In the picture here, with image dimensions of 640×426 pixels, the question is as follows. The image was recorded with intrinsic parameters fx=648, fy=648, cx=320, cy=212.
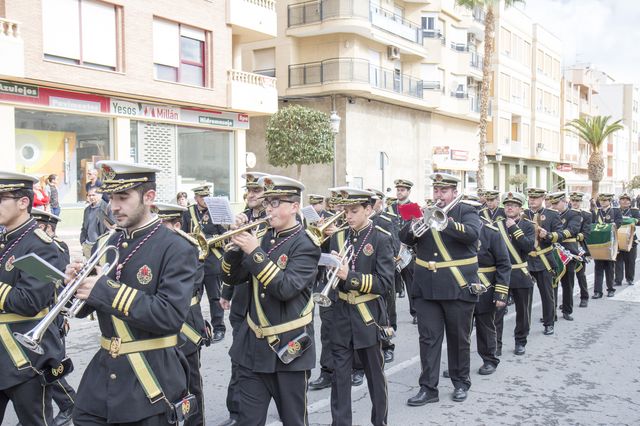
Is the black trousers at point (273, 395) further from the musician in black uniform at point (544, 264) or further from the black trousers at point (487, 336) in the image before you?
the musician in black uniform at point (544, 264)

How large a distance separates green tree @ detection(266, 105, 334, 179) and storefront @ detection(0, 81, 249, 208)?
1.41m

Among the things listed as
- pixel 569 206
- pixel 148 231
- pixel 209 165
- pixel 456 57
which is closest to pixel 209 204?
pixel 148 231

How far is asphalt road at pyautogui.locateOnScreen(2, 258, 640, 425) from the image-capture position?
6.22 m

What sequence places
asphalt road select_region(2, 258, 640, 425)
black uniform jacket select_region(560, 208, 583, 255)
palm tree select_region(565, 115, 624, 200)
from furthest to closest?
palm tree select_region(565, 115, 624, 200)
black uniform jacket select_region(560, 208, 583, 255)
asphalt road select_region(2, 258, 640, 425)

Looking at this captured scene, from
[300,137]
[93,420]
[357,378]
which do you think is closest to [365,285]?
[357,378]

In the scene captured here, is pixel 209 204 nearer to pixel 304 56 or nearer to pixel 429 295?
pixel 429 295

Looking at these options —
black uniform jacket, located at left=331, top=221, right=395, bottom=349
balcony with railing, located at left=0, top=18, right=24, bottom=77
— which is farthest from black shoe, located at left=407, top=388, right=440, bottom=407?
balcony with railing, located at left=0, top=18, right=24, bottom=77

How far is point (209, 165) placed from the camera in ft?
77.9

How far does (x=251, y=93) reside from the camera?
2416 cm

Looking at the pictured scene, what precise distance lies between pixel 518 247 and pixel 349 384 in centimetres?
442

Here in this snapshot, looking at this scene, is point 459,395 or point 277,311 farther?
point 459,395

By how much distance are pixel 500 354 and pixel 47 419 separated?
19.5ft

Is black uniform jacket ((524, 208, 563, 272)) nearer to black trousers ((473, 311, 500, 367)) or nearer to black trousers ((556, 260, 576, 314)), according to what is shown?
black trousers ((556, 260, 576, 314))

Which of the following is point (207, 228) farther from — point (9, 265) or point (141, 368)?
point (141, 368)
